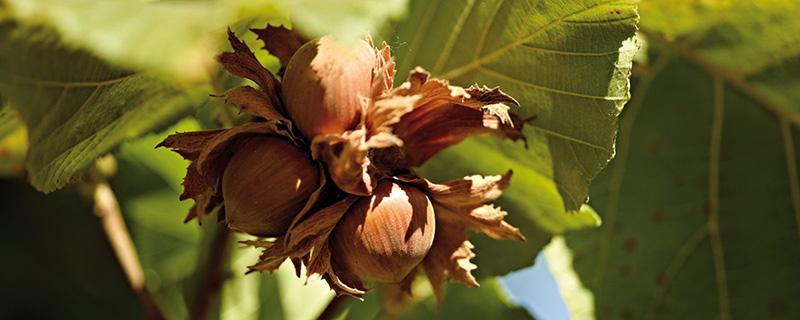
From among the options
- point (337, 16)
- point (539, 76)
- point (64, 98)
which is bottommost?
A: point (539, 76)

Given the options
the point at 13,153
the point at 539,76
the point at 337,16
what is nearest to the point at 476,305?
the point at 539,76

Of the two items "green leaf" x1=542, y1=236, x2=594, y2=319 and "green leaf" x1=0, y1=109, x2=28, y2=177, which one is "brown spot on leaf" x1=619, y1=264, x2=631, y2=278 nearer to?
"green leaf" x1=542, y1=236, x2=594, y2=319

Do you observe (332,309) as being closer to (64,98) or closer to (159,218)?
(64,98)

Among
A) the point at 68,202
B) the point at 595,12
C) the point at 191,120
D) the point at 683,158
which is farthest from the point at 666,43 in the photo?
the point at 68,202

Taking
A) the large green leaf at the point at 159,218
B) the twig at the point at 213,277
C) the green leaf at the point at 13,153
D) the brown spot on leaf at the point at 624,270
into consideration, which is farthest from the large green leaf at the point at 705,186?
the green leaf at the point at 13,153

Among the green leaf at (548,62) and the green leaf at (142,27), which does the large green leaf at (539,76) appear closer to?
the green leaf at (548,62)

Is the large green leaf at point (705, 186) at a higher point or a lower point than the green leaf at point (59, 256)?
higher
